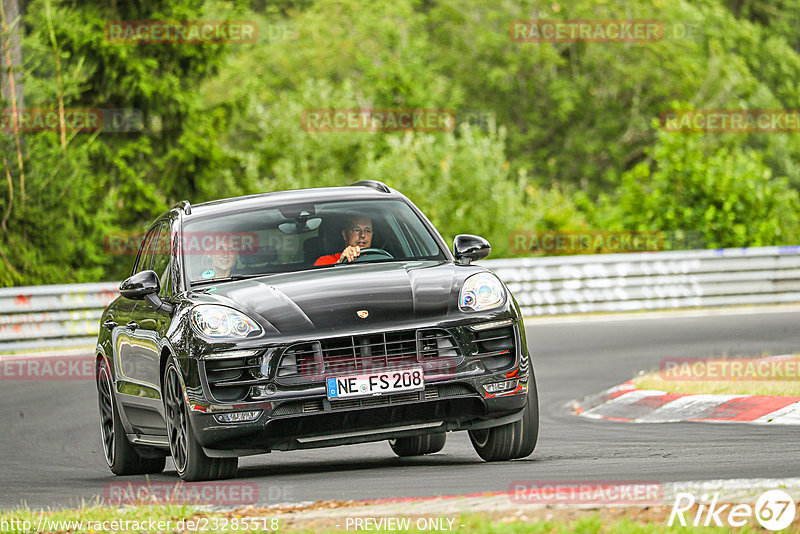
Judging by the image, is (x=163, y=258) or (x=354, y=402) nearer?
(x=354, y=402)

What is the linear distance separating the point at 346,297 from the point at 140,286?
151cm

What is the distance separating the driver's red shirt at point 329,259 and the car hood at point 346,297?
0.40 m

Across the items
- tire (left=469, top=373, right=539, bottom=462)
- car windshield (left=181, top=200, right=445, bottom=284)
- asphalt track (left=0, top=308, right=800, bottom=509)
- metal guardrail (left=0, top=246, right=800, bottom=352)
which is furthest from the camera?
metal guardrail (left=0, top=246, right=800, bottom=352)

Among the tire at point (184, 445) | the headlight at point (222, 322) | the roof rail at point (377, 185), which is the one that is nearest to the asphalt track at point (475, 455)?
the tire at point (184, 445)

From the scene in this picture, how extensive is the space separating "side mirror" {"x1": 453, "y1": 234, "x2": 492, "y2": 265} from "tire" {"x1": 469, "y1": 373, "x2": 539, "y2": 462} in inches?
34.8

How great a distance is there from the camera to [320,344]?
24.4 feet

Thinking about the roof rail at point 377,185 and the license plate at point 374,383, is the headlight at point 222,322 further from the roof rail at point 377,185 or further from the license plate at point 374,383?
the roof rail at point 377,185

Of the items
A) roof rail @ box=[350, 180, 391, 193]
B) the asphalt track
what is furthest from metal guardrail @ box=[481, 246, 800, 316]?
roof rail @ box=[350, 180, 391, 193]

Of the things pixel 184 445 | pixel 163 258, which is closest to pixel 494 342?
pixel 184 445

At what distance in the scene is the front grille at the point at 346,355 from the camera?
743 cm

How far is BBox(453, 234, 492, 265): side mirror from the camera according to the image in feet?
28.3

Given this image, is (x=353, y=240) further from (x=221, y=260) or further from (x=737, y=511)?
(x=737, y=511)

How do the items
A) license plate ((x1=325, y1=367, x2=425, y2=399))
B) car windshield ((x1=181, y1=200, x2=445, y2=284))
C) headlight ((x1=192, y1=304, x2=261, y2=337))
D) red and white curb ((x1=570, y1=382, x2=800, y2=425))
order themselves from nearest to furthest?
license plate ((x1=325, y1=367, x2=425, y2=399))
headlight ((x1=192, y1=304, x2=261, y2=337))
car windshield ((x1=181, y1=200, x2=445, y2=284))
red and white curb ((x1=570, y1=382, x2=800, y2=425))

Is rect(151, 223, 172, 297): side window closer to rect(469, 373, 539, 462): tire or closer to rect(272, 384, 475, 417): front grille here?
rect(272, 384, 475, 417): front grille
